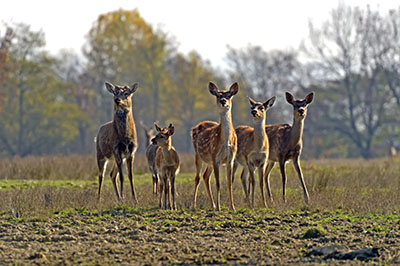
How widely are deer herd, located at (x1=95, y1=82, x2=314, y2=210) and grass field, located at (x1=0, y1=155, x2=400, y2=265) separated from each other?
482mm

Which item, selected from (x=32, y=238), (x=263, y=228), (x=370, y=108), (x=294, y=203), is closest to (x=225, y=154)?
(x=294, y=203)

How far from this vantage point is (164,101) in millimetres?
54281

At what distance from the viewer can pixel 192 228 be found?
10.8 m

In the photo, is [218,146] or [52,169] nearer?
[218,146]

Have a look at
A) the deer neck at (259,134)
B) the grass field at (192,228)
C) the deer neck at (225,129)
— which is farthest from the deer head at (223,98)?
the grass field at (192,228)

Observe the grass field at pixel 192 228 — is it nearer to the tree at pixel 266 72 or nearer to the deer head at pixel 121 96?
the deer head at pixel 121 96

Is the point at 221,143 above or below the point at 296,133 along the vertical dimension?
below

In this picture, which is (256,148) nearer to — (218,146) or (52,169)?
(218,146)

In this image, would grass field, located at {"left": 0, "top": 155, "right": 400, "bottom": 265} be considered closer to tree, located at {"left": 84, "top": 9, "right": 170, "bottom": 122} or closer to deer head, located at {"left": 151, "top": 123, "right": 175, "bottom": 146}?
deer head, located at {"left": 151, "top": 123, "right": 175, "bottom": 146}

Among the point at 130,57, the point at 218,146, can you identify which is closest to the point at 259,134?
the point at 218,146

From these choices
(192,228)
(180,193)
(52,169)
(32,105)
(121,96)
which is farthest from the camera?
(32,105)

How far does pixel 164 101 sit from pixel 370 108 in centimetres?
1651

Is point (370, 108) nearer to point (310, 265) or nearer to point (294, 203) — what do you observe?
point (294, 203)

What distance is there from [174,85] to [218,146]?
4142cm
